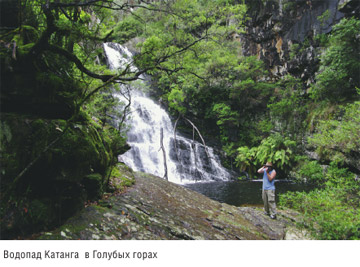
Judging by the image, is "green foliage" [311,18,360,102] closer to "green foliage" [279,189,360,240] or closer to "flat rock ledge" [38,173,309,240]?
"flat rock ledge" [38,173,309,240]

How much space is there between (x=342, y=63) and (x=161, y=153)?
42.5ft

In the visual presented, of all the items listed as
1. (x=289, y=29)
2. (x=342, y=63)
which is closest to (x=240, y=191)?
(x=342, y=63)

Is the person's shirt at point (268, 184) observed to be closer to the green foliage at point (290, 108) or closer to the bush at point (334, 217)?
the bush at point (334, 217)

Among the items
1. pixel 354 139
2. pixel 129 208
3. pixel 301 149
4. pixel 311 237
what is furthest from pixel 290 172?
pixel 129 208

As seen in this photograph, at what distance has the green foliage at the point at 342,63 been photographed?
1150 centimetres

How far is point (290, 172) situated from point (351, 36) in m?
9.06

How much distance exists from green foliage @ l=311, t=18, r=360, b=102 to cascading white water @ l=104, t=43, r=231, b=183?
9.19 m

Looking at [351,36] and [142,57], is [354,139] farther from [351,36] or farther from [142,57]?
[142,57]

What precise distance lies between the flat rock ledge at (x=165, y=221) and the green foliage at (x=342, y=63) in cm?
1036

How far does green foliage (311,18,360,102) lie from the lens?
1150cm

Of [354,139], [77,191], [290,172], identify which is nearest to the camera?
[77,191]

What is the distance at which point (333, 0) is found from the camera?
582 inches

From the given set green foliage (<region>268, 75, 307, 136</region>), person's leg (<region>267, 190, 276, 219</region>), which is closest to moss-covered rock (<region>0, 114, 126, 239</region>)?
person's leg (<region>267, 190, 276, 219</region>)

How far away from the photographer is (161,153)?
1575cm
